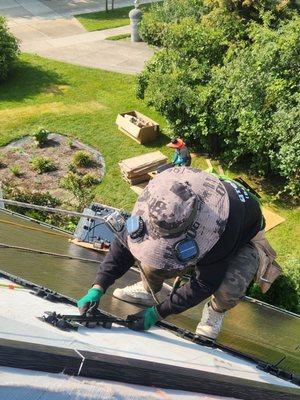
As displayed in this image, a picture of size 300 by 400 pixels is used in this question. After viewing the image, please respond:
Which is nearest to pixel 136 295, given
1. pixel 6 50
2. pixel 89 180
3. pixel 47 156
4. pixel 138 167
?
pixel 138 167

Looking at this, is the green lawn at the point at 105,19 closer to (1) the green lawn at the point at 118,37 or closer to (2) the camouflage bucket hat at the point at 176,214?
(1) the green lawn at the point at 118,37

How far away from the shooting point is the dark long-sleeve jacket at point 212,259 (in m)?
2.86

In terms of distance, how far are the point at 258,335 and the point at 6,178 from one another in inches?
277

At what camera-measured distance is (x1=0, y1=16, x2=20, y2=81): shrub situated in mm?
13465

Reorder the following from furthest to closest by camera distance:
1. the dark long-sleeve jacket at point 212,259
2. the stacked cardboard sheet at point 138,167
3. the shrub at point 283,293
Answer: the stacked cardboard sheet at point 138,167 < the shrub at point 283,293 < the dark long-sleeve jacket at point 212,259

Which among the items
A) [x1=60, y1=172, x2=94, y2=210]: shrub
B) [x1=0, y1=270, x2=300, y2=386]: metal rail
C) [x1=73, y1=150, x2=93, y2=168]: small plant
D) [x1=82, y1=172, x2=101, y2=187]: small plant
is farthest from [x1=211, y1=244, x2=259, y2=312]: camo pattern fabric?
[x1=73, y1=150, x2=93, y2=168]: small plant

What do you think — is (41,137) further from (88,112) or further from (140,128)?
(140,128)

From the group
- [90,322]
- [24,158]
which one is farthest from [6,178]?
[90,322]

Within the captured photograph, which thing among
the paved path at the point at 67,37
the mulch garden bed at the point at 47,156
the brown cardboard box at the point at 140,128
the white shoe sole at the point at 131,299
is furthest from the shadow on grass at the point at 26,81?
the white shoe sole at the point at 131,299

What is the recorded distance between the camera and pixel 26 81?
45.5 feet

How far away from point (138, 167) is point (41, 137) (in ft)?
8.80

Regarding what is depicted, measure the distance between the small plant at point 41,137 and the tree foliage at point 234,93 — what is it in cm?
245

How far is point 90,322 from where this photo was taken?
248 centimetres

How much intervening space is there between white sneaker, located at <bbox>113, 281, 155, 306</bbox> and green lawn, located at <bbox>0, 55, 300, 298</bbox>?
490 cm
